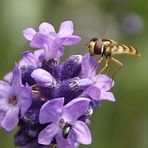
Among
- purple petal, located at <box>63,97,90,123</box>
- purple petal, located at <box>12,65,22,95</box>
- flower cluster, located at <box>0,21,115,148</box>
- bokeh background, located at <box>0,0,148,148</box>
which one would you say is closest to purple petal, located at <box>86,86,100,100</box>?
flower cluster, located at <box>0,21,115,148</box>

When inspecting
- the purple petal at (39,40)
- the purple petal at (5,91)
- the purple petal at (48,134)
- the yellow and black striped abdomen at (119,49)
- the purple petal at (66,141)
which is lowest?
the purple petal at (66,141)

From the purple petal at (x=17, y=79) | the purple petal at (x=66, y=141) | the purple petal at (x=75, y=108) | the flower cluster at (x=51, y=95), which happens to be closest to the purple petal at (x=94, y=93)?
the flower cluster at (x=51, y=95)

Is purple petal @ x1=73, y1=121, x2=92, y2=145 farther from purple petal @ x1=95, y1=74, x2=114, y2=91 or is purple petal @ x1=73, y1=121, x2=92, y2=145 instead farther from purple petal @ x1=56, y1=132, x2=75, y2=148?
purple petal @ x1=95, y1=74, x2=114, y2=91

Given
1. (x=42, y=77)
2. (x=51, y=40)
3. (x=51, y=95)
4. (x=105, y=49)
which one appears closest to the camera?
(x=42, y=77)

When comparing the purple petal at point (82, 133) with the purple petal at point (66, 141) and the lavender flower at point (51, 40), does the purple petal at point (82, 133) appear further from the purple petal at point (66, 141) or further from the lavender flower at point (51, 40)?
the lavender flower at point (51, 40)

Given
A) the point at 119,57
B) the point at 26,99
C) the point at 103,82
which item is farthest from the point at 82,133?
the point at 119,57

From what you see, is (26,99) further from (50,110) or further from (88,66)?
(88,66)
